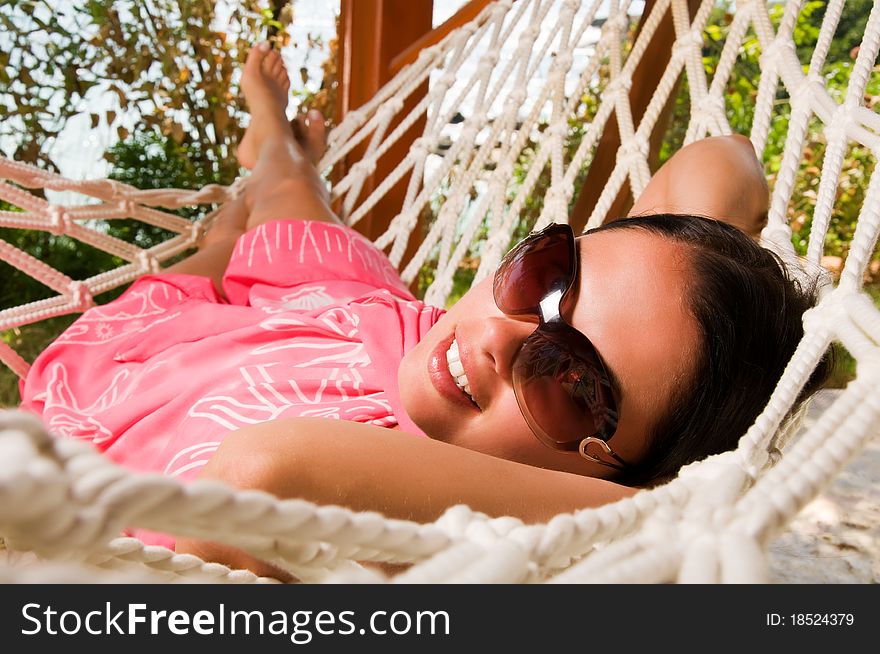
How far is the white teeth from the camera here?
761mm

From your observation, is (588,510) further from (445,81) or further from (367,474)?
(445,81)

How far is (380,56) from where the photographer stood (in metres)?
1.84

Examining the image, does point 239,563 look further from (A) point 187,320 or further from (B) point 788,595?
(A) point 187,320

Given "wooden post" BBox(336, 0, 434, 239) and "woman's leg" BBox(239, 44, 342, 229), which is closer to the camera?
"woman's leg" BBox(239, 44, 342, 229)

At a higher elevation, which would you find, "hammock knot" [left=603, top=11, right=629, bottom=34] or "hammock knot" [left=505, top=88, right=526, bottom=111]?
"hammock knot" [left=603, top=11, right=629, bottom=34]

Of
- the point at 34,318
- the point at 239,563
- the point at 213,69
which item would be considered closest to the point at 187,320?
the point at 34,318

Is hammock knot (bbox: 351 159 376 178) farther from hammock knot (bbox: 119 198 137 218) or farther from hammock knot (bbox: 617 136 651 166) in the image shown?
hammock knot (bbox: 617 136 651 166)

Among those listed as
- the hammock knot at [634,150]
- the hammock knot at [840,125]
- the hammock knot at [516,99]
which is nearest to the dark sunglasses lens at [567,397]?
the hammock knot at [840,125]

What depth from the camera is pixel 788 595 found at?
14.2 inches

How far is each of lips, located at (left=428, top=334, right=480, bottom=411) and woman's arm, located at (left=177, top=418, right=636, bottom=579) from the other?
18 cm

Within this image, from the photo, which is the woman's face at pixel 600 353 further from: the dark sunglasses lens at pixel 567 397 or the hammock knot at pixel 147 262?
the hammock knot at pixel 147 262

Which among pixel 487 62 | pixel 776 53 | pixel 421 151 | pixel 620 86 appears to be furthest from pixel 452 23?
pixel 776 53

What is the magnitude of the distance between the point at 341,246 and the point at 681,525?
103 cm

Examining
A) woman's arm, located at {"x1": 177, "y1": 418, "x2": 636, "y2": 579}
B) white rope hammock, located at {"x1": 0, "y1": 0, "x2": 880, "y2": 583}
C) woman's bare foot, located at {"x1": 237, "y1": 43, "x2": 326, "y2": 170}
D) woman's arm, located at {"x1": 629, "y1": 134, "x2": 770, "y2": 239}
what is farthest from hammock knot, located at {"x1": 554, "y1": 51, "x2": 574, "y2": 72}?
woman's arm, located at {"x1": 177, "y1": 418, "x2": 636, "y2": 579}
